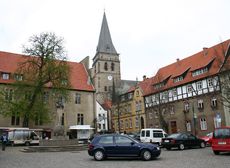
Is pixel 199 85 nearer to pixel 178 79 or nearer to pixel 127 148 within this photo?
pixel 178 79

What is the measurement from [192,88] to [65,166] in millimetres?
33217

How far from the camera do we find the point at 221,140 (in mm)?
16656

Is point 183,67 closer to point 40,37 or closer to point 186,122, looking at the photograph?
point 186,122

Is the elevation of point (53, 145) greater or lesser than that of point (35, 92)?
lesser

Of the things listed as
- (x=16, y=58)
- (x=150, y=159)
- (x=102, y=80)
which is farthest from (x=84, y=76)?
(x=102, y=80)

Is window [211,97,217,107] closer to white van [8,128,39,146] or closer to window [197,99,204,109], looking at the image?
window [197,99,204,109]

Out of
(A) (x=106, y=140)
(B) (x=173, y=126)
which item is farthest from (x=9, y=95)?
(B) (x=173, y=126)

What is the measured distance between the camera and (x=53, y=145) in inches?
1029

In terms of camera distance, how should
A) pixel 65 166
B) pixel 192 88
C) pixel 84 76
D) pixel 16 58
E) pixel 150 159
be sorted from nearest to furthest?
pixel 65 166
pixel 150 159
pixel 192 88
pixel 16 58
pixel 84 76

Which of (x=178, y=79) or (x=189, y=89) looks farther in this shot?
(x=178, y=79)

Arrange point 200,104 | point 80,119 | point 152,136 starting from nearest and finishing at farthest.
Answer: point 152,136 < point 200,104 < point 80,119

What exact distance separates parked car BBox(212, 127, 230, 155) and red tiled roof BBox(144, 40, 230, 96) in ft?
73.9

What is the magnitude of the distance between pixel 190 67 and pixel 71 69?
21.4 meters

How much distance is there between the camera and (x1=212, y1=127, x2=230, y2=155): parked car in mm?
16312
